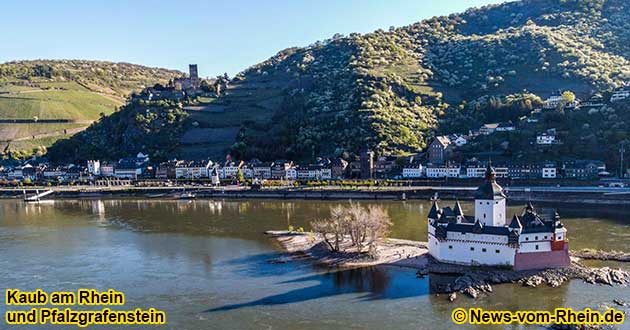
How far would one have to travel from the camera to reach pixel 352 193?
55.1 m

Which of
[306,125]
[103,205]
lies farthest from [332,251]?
[306,125]

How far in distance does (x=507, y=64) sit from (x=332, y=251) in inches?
2852

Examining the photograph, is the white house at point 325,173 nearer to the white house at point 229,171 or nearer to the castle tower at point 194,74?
the white house at point 229,171

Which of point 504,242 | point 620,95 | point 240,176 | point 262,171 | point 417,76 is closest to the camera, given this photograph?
point 504,242

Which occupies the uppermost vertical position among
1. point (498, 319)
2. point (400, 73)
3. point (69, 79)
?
point (69, 79)

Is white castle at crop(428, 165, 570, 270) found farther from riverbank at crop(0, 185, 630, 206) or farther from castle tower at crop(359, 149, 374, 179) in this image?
castle tower at crop(359, 149, 374, 179)

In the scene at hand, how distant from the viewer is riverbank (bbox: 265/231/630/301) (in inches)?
878

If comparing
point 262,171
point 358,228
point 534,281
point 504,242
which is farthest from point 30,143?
point 534,281

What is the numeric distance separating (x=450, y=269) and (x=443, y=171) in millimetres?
37265

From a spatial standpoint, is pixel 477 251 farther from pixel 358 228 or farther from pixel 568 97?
pixel 568 97

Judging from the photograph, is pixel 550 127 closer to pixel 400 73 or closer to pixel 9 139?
pixel 400 73

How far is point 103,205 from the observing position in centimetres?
5556

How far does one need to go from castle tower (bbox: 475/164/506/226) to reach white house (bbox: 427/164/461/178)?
1336 inches

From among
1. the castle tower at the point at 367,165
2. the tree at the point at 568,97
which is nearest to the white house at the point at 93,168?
the castle tower at the point at 367,165
